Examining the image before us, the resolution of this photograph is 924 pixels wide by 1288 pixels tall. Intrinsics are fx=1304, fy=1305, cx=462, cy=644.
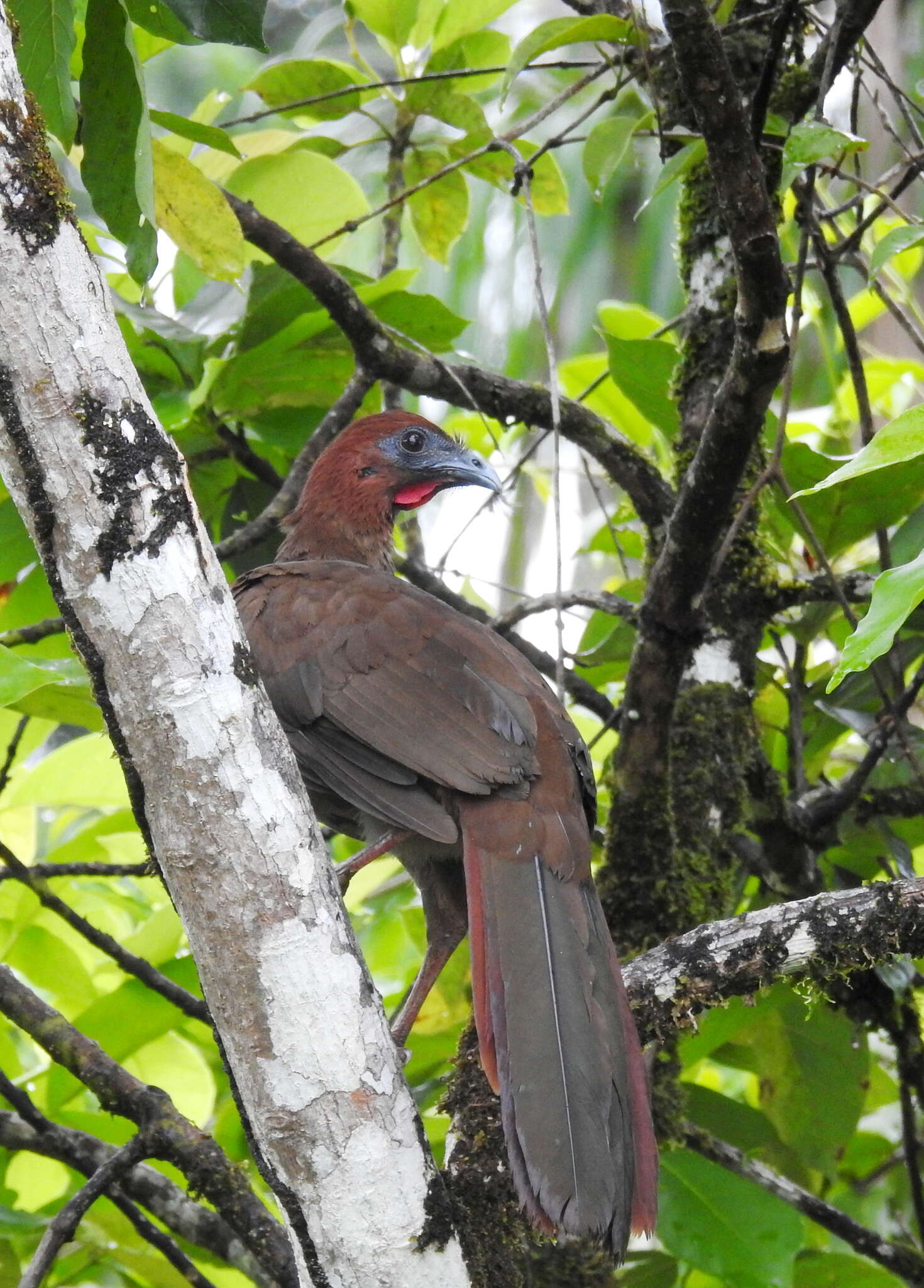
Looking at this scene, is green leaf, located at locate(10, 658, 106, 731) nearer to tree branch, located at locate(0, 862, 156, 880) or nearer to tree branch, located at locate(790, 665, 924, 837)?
tree branch, located at locate(0, 862, 156, 880)

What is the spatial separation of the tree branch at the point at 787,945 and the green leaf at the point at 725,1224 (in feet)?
2.48

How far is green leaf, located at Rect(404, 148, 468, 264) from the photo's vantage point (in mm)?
4090

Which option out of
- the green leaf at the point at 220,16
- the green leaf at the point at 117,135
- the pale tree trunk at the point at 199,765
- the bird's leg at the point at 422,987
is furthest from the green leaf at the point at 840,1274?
the green leaf at the point at 220,16

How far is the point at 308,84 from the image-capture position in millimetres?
3799

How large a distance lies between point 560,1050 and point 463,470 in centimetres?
209

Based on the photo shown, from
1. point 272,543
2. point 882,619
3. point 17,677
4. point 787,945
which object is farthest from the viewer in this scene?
point 272,543

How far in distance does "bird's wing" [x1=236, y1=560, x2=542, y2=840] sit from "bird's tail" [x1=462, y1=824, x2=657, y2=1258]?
0.82ft

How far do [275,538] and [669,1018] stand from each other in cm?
242

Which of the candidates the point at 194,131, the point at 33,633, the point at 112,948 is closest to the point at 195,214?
the point at 194,131

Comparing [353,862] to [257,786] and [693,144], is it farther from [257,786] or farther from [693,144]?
[693,144]

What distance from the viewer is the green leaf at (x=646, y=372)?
3.24 m

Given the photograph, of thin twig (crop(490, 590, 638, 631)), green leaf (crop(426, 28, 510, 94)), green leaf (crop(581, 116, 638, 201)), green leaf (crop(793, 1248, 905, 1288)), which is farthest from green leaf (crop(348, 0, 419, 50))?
green leaf (crop(793, 1248, 905, 1288))

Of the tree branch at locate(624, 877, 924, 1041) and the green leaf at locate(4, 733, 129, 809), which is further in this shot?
the green leaf at locate(4, 733, 129, 809)

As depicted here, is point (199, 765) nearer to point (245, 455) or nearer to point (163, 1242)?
point (163, 1242)
